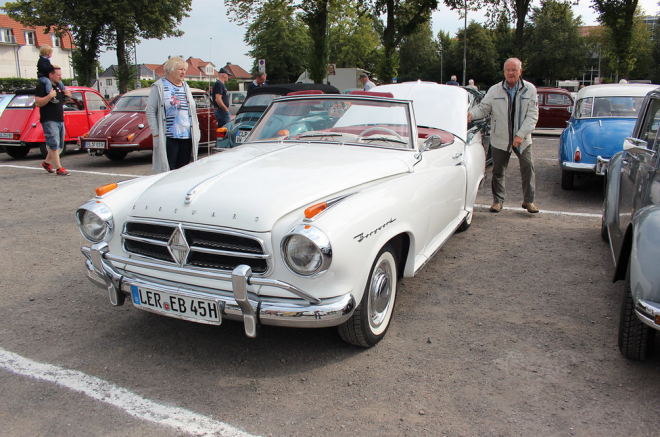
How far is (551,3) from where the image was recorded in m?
32.5

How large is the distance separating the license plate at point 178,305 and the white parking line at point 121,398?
47cm

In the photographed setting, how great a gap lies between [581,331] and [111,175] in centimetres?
895

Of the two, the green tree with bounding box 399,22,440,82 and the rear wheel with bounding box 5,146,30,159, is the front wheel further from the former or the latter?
the green tree with bounding box 399,22,440,82

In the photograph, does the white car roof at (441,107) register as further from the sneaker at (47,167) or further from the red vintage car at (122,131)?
the sneaker at (47,167)

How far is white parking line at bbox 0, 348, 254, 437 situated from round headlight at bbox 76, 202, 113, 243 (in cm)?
83

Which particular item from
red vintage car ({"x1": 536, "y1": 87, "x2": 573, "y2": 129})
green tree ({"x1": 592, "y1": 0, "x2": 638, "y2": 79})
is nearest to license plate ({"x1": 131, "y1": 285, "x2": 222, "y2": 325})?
red vintage car ({"x1": 536, "y1": 87, "x2": 573, "y2": 129})

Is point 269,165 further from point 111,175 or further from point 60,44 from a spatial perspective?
point 60,44

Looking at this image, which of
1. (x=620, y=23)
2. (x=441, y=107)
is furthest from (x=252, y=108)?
(x=620, y=23)

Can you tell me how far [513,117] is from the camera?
660 cm

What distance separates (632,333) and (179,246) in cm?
265

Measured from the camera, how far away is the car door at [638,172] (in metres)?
3.60

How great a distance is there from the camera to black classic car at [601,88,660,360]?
2.71 m

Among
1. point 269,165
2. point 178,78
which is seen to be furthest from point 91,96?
point 269,165

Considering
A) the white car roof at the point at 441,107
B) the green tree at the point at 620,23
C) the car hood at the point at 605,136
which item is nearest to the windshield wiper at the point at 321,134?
the white car roof at the point at 441,107
